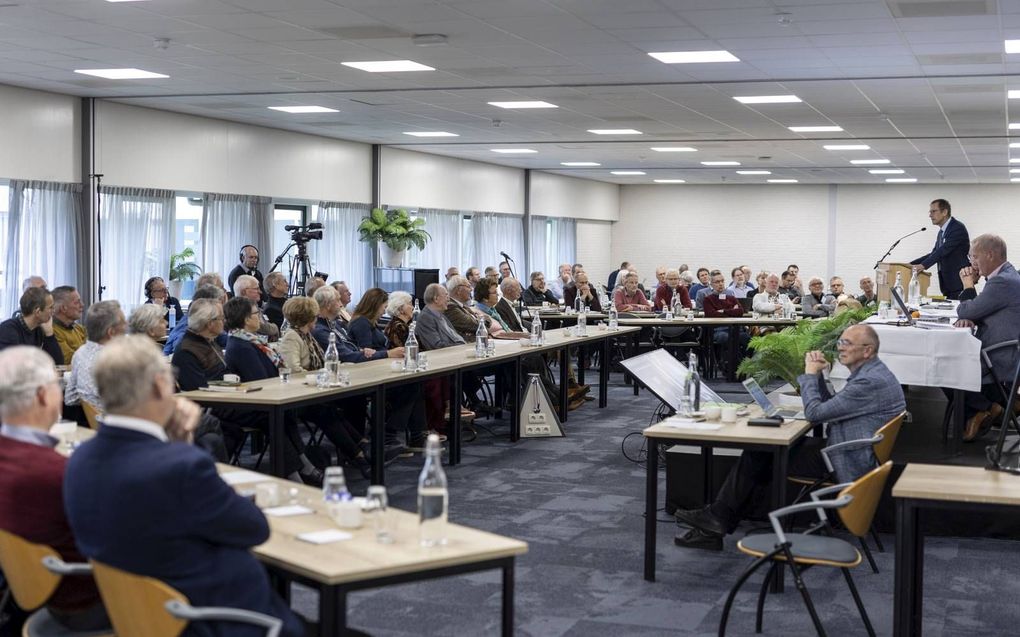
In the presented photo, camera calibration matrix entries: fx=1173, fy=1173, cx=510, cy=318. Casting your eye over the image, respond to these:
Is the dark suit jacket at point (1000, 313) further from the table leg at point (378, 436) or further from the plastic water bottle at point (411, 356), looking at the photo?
the table leg at point (378, 436)

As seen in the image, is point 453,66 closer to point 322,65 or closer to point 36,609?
point 322,65

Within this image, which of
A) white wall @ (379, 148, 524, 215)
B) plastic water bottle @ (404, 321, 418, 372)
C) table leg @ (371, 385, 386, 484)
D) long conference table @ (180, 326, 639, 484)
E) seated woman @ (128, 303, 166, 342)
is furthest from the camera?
white wall @ (379, 148, 524, 215)

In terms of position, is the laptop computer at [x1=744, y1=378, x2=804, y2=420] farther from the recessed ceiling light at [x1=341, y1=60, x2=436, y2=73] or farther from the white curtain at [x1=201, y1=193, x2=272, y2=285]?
the white curtain at [x1=201, y1=193, x2=272, y2=285]

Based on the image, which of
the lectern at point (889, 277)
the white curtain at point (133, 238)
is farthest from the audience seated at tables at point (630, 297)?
the white curtain at point (133, 238)

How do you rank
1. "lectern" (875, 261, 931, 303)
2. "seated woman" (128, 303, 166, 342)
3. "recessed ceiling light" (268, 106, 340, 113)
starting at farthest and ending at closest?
"recessed ceiling light" (268, 106, 340, 113) < "lectern" (875, 261, 931, 303) < "seated woman" (128, 303, 166, 342)

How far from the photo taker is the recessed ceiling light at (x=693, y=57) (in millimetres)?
9719

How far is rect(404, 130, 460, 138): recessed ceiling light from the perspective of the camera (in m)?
16.1

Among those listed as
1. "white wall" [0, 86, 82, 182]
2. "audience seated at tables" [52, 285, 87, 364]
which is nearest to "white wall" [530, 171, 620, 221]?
"white wall" [0, 86, 82, 182]

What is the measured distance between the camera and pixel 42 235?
12258mm

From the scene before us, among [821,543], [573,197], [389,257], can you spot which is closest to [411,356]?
[821,543]

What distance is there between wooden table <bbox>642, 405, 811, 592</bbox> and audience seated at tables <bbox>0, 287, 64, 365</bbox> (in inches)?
180

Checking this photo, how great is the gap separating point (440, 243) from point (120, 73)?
955 centimetres

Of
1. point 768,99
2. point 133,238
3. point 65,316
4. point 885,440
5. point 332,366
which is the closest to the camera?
point 885,440

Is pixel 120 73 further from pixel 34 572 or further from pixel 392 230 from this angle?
pixel 34 572
